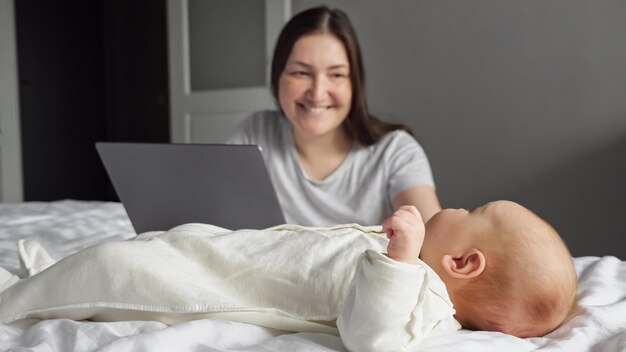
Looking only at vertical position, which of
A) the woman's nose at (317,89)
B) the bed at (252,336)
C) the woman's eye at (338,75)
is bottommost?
the bed at (252,336)

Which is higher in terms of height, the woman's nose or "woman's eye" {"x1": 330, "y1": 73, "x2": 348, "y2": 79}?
"woman's eye" {"x1": 330, "y1": 73, "x2": 348, "y2": 79}

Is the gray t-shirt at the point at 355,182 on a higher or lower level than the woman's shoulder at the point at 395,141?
lower

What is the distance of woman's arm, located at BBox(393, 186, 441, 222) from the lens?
1.54 m

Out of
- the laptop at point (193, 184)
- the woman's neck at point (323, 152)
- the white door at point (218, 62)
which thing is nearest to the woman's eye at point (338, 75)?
the woman's neck at point (323, 152)

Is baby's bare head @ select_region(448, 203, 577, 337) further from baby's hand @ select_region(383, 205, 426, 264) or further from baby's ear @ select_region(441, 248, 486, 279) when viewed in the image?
baby's hand @ select_region(383, 205, 426, 264)

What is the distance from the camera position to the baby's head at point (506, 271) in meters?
0.81

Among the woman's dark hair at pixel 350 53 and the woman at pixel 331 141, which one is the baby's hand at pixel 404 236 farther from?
the woman's dark hair at pixel 350 53

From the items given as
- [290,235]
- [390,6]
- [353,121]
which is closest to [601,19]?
[390,6]

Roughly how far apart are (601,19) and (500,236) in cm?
185

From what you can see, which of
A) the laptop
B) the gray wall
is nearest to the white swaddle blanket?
the laptop

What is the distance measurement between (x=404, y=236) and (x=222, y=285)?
0.97ft

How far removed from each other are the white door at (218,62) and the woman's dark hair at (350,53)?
5.14ft

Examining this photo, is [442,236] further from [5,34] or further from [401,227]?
[5,34]

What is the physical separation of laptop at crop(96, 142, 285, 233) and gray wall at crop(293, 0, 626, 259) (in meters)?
1.69
